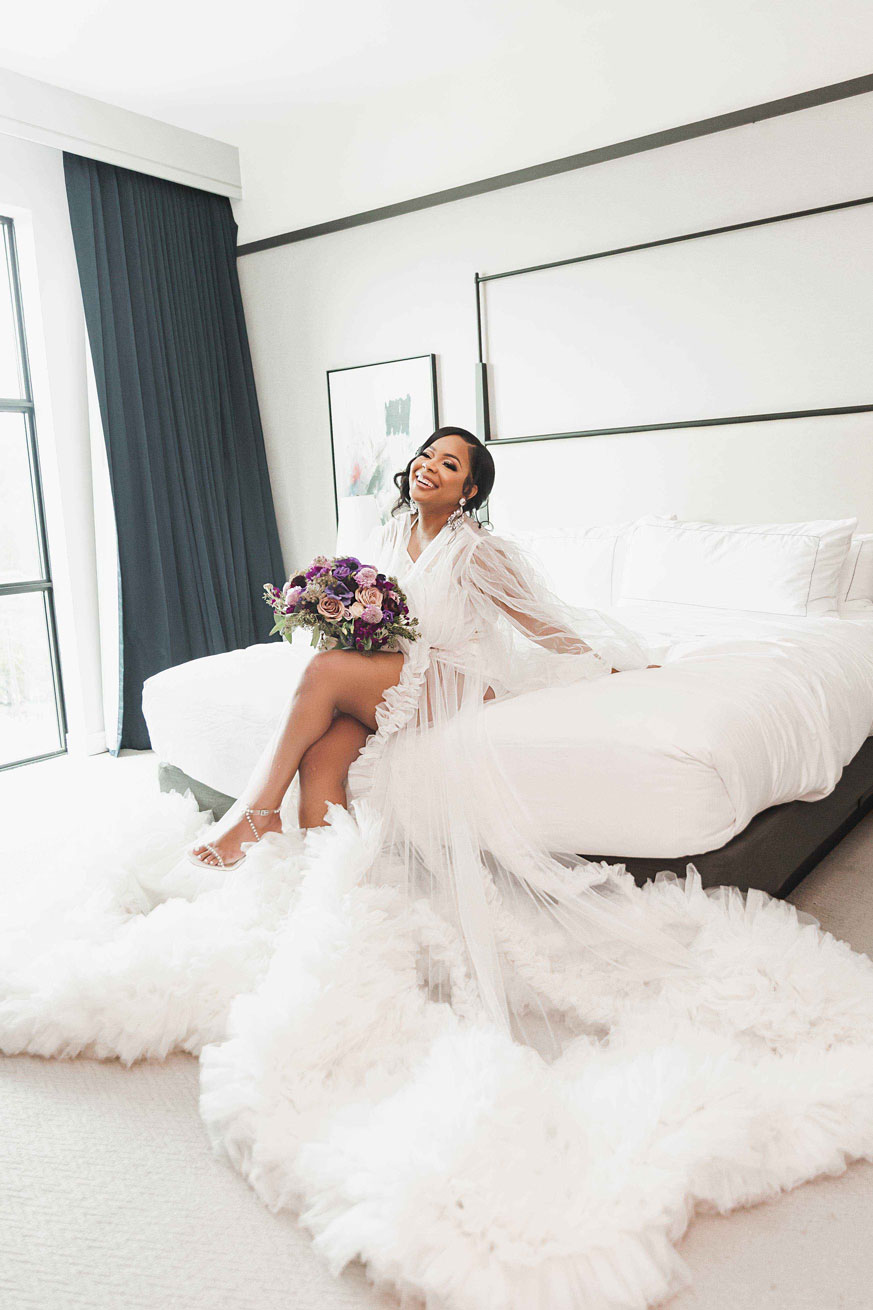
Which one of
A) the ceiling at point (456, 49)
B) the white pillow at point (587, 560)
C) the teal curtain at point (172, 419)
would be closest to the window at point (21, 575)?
the teal curtain at point (172, 419)

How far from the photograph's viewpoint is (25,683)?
15.2 ft

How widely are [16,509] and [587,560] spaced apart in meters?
2.68

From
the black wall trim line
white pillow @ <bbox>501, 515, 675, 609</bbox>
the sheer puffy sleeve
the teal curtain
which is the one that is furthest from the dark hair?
the teal curtain

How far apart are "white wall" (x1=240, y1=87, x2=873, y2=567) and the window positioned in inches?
48.3

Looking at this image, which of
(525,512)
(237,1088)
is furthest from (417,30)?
(237,1088)

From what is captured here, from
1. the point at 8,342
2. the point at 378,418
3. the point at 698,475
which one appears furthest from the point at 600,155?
the point at 8,342

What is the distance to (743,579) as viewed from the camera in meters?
3.39

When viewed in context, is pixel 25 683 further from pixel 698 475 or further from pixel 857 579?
pixel 857 579

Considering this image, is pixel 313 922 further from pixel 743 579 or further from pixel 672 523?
pixel 672 523

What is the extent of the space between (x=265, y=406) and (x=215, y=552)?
901 mm

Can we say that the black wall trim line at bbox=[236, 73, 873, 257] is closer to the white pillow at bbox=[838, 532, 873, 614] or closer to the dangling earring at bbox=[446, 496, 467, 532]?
the white pillow at bbox=[838, 532, 873, 614]

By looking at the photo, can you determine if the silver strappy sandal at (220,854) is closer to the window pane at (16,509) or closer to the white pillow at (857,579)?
the white pillow at (857,579)

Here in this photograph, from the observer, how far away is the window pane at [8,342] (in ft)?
14.4

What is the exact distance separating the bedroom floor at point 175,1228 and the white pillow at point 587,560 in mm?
2423
